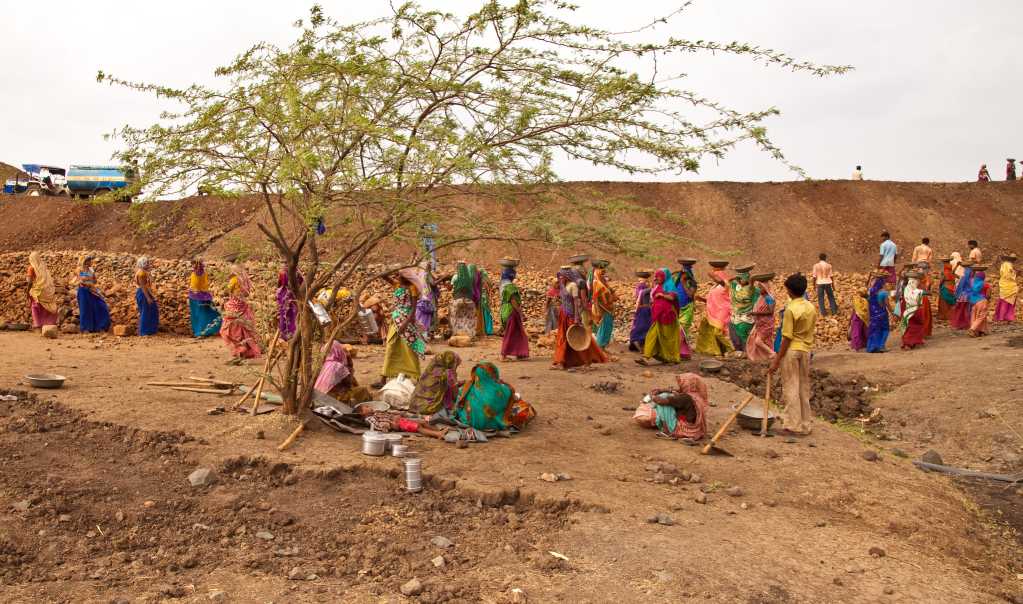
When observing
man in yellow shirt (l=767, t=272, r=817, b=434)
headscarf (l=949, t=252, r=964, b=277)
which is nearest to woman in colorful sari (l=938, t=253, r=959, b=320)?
headscarf (l=949, t=252, r=964, b=277)

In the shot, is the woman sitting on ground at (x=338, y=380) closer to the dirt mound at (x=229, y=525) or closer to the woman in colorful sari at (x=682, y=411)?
the dirt mound at (x=229, y=525)

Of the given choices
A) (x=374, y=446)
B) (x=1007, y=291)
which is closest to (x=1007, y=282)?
(x=1007, y=291)

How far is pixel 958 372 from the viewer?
961 cm

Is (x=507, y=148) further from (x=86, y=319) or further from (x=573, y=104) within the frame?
(x=86, y=319)

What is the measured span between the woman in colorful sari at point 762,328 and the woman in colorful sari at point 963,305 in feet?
18.4

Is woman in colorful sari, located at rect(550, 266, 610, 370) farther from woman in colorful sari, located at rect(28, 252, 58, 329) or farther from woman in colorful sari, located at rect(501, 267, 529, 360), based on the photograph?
woman in colorful sari, located at rect(28, 252, 58, 329)

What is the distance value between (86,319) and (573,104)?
36.8 ft

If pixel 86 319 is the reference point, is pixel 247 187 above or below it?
above

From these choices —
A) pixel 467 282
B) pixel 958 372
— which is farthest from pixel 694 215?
pixel 958 372

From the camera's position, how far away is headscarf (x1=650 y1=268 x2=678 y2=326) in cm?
1109

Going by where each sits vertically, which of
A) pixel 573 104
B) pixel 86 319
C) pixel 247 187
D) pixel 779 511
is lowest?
pixel 779 511

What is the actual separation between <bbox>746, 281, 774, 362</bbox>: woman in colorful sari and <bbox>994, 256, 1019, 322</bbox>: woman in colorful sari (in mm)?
6564

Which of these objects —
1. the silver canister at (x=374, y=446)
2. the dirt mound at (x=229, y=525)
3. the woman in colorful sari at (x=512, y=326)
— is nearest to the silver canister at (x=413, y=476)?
the dirt mound at (x=229, y=525)

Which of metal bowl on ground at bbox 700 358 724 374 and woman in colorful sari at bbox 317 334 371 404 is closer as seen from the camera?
woman in colorful sari at bbox 317 334 371 404
